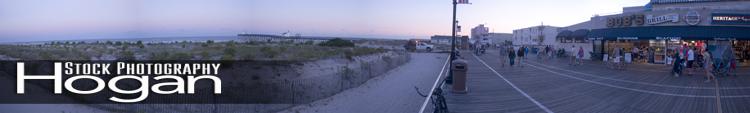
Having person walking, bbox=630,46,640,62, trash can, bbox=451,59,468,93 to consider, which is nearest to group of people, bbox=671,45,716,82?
person walking, bbox=630,46,640,62

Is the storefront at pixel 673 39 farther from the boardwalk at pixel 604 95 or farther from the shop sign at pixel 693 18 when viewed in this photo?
the boardwalk at pixel 604 95

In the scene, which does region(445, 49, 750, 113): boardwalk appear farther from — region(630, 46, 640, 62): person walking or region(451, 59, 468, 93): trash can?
region(630, 46, 640, 62): person walking

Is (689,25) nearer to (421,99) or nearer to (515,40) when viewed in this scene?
(421,99)

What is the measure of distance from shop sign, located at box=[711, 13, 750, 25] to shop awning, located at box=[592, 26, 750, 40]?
23 cm

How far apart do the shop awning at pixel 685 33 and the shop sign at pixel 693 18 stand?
9.0 inches

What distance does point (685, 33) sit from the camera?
24406 mm

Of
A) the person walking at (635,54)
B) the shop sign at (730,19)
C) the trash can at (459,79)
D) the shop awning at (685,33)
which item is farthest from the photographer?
the person walking at (635,54)

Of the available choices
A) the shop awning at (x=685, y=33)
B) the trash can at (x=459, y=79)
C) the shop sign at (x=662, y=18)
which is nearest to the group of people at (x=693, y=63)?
the shop awning at (x=685, y=33)

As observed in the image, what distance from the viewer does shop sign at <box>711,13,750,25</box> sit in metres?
24.1

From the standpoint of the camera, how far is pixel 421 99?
1162 centimetres

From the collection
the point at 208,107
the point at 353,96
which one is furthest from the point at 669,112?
the point at 208,107

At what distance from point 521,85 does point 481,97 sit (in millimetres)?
2962

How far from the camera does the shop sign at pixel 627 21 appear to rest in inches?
1068

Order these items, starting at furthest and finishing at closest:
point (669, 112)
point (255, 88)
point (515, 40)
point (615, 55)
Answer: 1. point (515, 40)
2. point (615, 55)
3. point (255, 88)
4. point (669, 112)
